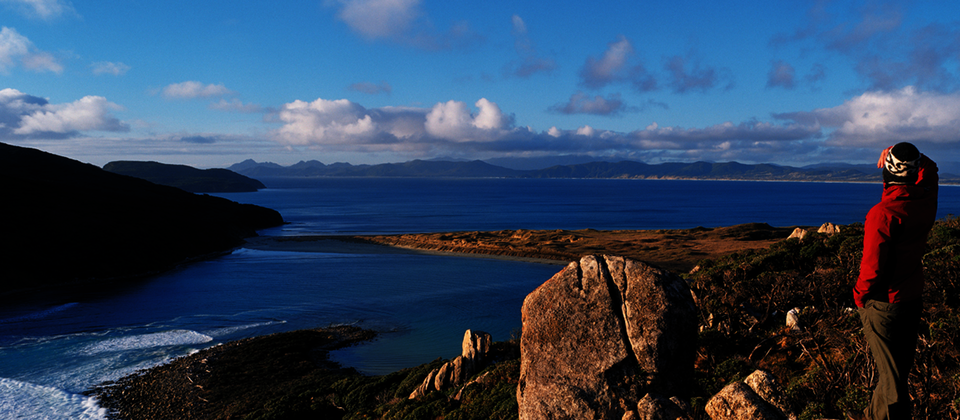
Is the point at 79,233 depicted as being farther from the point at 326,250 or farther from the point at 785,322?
the point at 785,322

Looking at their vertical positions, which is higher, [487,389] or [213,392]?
[487,389]

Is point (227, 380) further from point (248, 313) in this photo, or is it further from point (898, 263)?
point (898, 263)

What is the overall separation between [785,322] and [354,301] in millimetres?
31567

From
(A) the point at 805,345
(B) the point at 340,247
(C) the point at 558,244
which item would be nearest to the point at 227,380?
(A) the point at 805,345

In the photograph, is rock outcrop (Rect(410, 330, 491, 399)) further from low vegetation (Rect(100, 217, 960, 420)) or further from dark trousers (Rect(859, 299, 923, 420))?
dark trousers (Rect(859, 299, 923, 420))

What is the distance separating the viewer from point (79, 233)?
5384 cm

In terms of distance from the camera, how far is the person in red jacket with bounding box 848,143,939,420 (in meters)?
5.06

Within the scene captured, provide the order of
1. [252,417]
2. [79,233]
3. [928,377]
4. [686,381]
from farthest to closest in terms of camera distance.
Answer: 1. [79,233]
2. [252,417]
3. [686,381]
4. [928,377]

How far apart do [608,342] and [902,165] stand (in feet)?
17.1

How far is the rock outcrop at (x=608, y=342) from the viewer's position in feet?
28.8

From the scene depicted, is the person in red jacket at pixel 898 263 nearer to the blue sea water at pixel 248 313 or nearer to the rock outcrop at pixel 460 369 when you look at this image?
the rock outcrop at pixel 460 369

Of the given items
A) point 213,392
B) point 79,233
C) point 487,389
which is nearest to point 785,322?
point 487,389

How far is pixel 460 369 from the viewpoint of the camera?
14977mm

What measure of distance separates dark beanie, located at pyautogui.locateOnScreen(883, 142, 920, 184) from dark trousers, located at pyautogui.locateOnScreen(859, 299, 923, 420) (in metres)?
1.27
